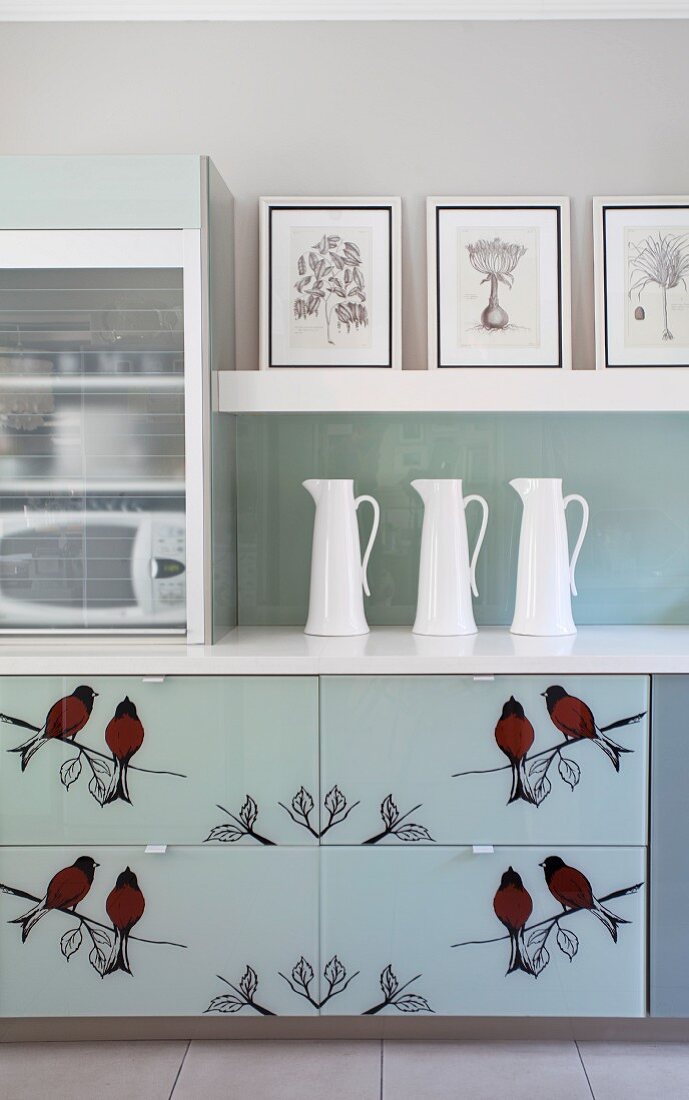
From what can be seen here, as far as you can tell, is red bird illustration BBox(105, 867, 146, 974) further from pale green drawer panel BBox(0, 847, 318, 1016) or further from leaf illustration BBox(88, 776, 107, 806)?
leaf illustration BBox(88, 776, 107, 806)

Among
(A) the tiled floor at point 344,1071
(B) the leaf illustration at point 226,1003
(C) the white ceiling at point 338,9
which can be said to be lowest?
(A) the tiled floor at point 344,1071

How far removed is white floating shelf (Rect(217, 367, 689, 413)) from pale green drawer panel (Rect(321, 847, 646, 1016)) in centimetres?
100

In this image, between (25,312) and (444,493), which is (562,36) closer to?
(444,493)

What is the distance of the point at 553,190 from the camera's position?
2.46 m

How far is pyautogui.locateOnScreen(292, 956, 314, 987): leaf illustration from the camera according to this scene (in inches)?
79.7

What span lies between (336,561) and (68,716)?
69 centimetres

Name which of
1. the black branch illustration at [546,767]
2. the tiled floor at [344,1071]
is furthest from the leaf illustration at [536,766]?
the tiled floor at [344,1071]

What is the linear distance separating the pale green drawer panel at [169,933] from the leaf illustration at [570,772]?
0.56 meters

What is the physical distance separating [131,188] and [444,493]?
0.97 meters

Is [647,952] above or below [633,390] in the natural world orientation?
below

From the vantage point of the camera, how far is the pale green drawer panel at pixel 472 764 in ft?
6.58

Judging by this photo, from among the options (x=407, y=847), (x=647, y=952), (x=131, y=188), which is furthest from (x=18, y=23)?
(x=647, y=952)

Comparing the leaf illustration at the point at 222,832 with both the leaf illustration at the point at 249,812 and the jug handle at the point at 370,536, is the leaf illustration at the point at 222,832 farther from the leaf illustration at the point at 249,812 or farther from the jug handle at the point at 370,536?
the jug handle at the point at 370,536

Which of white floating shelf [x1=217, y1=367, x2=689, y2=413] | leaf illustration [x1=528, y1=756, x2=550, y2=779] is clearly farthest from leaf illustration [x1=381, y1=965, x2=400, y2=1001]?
white floating shelf [x1=217, y1=367, x2=689, y2=413]
